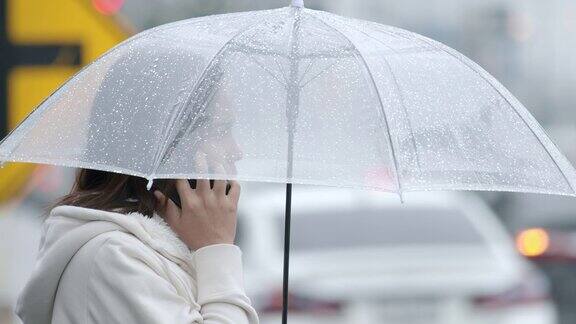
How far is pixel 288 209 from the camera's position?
3.30m

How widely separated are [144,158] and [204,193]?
14cm

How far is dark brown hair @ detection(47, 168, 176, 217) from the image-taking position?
9.70 feet

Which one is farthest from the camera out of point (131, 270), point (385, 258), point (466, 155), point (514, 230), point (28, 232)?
point (514, 230)

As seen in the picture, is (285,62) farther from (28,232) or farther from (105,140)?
(28,232)

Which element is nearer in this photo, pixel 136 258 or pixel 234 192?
pixel 136 258

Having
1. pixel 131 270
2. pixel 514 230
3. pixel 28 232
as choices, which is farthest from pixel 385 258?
pixel 514 230

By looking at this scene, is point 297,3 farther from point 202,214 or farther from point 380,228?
point 380,228

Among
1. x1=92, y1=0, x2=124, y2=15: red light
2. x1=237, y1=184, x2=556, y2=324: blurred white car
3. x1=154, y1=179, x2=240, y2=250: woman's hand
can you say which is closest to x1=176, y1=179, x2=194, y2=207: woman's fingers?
x1=154, y1=179, x2=240, y2=250: woman's hand

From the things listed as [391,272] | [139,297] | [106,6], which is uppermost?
[106,6]

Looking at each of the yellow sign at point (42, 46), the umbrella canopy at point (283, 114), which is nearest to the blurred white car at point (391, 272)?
the yellow sign at point (42, 46)

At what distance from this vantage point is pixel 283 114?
3.04 m

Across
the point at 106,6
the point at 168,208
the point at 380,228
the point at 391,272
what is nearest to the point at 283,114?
the point at 168,208

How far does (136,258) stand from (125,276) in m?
0.05

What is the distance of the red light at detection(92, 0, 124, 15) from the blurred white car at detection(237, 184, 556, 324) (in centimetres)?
177
